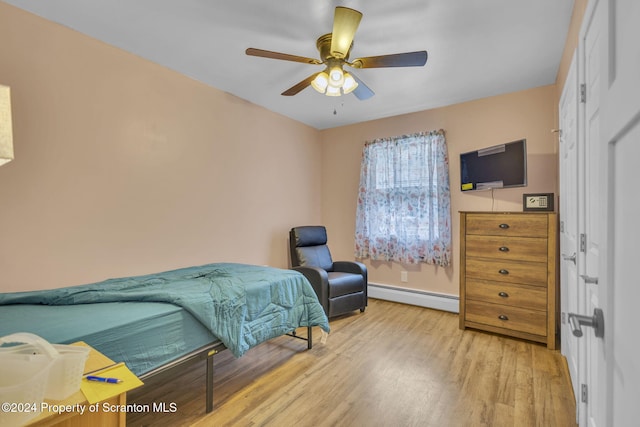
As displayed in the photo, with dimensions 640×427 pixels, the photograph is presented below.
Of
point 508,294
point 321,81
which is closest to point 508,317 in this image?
point 508,294

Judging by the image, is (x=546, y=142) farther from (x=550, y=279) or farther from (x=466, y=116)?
(x=550, y=279)

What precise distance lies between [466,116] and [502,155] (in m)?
0.76

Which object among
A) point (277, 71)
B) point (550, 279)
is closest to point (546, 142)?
point (550, 279)

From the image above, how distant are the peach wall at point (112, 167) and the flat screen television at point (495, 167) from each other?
2377 millimetres

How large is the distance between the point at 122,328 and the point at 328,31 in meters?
2.20

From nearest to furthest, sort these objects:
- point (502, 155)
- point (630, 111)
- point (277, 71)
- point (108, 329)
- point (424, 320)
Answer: point (630, 111) < point (108, 329) < point (277, 71) < point (502, 155) < point (424, 320)

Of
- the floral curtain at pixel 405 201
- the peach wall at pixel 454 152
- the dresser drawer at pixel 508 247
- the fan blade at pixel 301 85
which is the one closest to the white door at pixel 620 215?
the fan blade at pixel 301 85

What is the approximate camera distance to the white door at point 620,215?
52 cm

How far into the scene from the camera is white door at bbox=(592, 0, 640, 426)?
1.71ft

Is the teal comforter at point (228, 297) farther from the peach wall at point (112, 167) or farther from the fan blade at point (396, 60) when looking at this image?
the fan blade at point (396, 60)

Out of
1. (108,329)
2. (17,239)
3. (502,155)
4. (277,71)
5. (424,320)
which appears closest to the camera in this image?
(108,329)

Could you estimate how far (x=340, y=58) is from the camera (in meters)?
2.00

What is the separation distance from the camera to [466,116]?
3.44 meters

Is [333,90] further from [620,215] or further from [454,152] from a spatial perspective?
[454,152]
